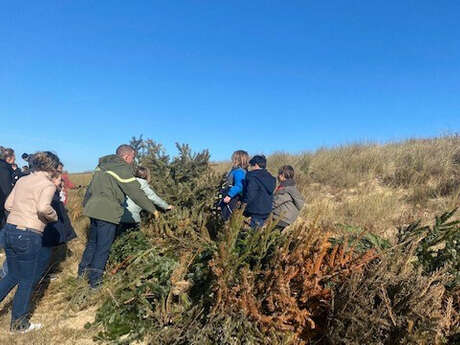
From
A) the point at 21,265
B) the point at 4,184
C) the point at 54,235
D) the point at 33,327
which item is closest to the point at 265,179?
the point at 54,235

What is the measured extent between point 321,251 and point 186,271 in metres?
1.65

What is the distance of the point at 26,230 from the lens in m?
3.19

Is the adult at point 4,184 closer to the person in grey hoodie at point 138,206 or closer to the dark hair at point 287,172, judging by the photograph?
the person in grey hoodie at point 138,206

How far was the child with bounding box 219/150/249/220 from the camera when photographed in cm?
512

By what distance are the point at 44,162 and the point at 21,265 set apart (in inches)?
42.9

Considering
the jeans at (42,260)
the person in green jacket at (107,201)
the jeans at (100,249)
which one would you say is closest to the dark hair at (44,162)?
the person in green jacket at (107,201)

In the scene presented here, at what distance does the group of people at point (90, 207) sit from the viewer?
3.22m

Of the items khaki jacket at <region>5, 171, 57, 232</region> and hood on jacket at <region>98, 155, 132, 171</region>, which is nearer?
khaki jacket at <region>5, 171, 57, 232</region>

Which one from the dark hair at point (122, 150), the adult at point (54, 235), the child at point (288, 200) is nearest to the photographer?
the adult at point (54, 235)

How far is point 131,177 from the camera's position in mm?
4172

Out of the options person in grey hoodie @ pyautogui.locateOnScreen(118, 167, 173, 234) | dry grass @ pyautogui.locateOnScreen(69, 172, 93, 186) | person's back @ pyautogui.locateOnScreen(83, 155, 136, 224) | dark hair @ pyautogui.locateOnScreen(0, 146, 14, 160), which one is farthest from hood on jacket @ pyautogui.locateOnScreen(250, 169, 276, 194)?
dry grass @ pyautogui.locateOnScreen(69, 172, 93, 186)

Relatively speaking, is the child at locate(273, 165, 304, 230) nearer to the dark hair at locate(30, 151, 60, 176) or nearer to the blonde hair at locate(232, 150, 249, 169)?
the blonde hair at locate(232, 150, 249, 169)

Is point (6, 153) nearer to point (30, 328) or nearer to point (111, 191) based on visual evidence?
point (111, 191)

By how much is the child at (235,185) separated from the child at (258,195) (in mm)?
296
